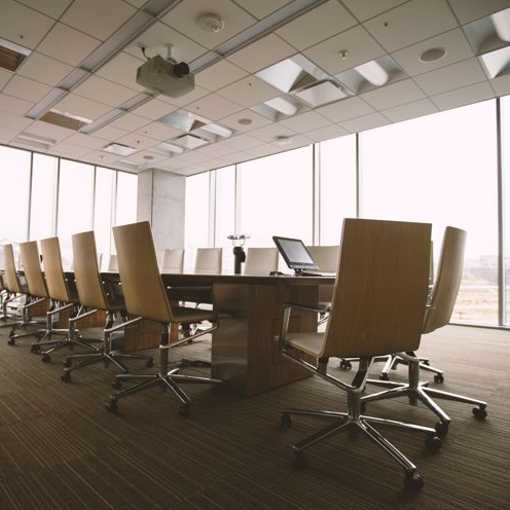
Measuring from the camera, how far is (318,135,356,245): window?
6910 millimetres

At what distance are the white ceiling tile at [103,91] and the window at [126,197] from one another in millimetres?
4178

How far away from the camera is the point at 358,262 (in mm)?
1431

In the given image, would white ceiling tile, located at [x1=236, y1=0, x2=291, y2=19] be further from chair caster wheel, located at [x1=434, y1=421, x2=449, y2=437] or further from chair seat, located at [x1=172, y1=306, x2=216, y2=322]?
chair caster wheel, located at [x1=434, y1=421, x2=449, y2=437]

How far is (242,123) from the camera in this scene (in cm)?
642

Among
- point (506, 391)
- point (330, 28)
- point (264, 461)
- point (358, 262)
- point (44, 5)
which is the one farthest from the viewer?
point (330, 28)

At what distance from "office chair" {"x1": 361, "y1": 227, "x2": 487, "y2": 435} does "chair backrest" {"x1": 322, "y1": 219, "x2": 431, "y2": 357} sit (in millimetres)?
473

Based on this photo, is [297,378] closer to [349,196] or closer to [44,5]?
[44,5]

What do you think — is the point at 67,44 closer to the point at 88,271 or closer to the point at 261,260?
the point at 88,271

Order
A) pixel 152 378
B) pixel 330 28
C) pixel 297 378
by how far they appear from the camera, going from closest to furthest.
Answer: pixel 152 378
pixel 297 378
pixel 330 28

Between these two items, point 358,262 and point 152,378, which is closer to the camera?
point 358,262

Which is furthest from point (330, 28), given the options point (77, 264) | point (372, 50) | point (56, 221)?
point (56, 221)

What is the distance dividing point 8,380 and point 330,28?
4307 mm

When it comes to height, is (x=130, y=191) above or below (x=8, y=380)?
above

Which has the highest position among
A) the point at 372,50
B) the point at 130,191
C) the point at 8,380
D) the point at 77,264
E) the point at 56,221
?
the point at 372,50
